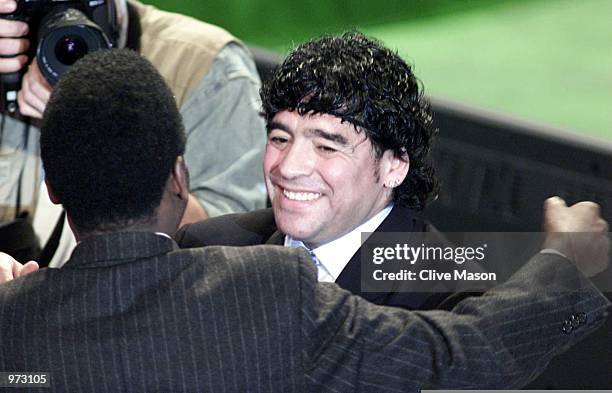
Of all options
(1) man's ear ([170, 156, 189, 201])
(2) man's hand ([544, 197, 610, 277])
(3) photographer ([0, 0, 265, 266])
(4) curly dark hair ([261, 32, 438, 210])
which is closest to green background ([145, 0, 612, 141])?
(3) photographer ([0, 0, 265, 266])

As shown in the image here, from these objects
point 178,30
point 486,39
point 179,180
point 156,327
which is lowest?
point 486,39

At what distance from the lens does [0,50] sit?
201 cm

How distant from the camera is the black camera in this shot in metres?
1.90

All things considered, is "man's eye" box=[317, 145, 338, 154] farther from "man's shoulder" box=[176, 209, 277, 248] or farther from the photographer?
the photographer

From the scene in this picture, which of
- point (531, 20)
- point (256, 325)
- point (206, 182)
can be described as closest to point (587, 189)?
point (206, 182)

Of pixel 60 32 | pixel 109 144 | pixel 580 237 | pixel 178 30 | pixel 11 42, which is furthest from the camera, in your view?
pixel 178 30

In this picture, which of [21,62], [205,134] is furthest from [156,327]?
[205,134]

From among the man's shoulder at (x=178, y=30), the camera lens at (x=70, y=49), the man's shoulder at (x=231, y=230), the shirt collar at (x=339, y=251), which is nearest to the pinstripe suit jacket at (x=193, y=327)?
the shirt collar at (x=339, y=251)

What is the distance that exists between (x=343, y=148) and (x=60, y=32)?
1.83 feet

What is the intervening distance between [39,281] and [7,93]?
2.60 feet

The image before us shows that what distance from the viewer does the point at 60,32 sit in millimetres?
1903

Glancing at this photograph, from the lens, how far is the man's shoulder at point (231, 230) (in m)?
1.66

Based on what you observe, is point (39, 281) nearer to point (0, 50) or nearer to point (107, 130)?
point (107, 130)

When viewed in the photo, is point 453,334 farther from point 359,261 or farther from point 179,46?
point 179,46
